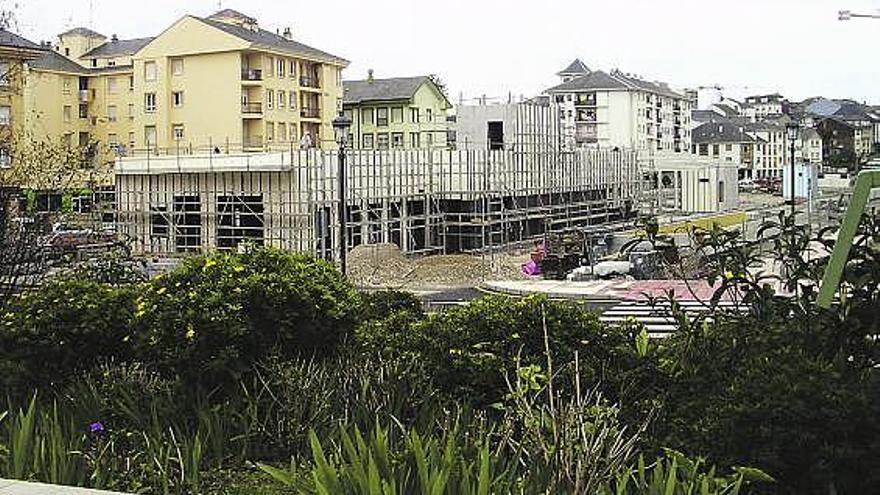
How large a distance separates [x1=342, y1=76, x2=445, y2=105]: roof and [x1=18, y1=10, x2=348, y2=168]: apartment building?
8.05 m

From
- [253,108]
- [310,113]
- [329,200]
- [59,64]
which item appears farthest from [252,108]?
[329,200]

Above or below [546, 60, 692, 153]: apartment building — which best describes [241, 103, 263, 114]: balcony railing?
below

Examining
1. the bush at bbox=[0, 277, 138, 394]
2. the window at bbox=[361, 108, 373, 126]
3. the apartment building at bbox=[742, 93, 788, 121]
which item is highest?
the apartment building at bbox=[742, 93, 788, 121]

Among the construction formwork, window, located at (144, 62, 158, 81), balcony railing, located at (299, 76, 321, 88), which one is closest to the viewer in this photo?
the construction formwork

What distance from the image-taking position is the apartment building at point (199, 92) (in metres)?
58.5

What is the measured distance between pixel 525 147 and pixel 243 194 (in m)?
18.7

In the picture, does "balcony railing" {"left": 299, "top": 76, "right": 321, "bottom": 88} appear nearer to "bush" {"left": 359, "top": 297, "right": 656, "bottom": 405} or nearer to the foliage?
"bush" {"left": 359, "top": 297, "right": 656, "bottom": 405}

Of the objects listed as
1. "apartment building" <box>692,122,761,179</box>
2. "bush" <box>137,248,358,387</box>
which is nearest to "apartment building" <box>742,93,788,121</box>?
"apartment building" <box>692,122,761,179</box>

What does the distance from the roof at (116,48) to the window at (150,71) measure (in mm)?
8201

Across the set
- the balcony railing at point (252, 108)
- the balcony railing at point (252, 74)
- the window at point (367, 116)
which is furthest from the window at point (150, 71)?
the window at point (367, 116)

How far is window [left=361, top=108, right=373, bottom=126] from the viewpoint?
74.4m

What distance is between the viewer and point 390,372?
24.6 feet

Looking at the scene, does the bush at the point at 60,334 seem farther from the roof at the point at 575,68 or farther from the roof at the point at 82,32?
the roof at the point at 575,68

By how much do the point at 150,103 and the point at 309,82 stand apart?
8.54m
